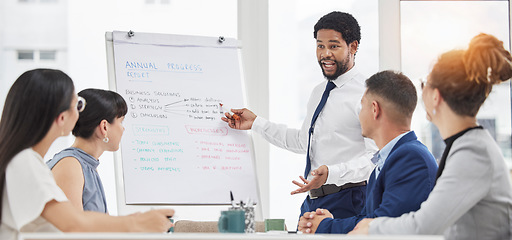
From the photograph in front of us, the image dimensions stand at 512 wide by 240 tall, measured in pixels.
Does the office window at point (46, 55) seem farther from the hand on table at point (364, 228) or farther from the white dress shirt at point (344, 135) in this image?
the hand on table at point (364, 228)

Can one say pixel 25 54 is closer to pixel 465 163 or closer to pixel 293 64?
pixel 293 64

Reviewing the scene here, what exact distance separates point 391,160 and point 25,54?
2590mm

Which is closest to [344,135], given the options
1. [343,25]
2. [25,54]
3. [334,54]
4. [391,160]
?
[334,54]

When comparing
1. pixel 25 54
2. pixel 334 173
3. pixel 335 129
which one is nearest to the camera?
pixel 334 173

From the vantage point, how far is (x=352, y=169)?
2807 mm

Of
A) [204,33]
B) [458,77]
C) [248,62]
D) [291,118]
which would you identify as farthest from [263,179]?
[458,77]

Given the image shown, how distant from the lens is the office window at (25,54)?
12.2 ft

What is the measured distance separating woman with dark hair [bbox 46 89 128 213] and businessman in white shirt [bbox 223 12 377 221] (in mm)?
755

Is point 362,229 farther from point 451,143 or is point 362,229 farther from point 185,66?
point 185,66

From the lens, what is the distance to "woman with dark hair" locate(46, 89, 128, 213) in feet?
8.03

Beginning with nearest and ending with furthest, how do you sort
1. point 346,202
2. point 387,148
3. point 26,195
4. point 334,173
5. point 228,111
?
point 26,195, point 387,148, point 334,173, point 346,202, point 228,111

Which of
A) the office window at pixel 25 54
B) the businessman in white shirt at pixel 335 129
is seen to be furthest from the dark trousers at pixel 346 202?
the office window at pixel 25 54

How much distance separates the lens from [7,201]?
6.00 feet

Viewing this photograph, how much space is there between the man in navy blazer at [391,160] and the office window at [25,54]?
2.23m
